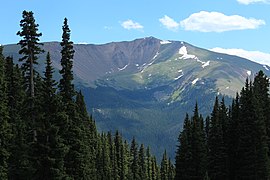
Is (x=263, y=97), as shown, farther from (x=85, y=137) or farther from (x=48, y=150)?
(x=48, y=150)

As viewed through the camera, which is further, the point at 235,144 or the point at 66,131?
the point at 235,144

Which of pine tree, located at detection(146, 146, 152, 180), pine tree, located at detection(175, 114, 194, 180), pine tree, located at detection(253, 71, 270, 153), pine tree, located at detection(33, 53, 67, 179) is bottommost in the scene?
pine tree, located at detection(146, 146, 152, 180)

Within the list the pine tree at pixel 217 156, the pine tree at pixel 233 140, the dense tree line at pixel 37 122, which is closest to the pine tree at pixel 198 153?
the pine tree at pixel 217 156

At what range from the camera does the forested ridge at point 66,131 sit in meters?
36.1

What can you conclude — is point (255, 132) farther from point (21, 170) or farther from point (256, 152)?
point (21, 170)

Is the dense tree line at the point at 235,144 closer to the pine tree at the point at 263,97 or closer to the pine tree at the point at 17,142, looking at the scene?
the pine tree at the point at 263,97

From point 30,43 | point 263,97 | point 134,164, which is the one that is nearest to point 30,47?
point 30,43

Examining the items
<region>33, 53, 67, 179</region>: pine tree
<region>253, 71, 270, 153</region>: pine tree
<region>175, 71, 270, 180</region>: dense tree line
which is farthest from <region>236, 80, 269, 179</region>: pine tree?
<region>33, 53, 67, 179</region>: pine tree

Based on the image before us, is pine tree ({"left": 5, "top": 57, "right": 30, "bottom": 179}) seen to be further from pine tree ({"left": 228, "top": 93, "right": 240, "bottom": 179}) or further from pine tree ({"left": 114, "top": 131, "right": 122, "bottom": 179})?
pine tree ({"left": 114, "top": 131, "right": 122, "bottom": 179})

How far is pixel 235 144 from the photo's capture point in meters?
64.3

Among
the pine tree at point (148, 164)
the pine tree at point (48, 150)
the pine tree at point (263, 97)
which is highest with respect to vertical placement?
the pine tree at point (263, 97)

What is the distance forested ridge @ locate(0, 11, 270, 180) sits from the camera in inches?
1421

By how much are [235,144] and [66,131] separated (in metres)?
32.1

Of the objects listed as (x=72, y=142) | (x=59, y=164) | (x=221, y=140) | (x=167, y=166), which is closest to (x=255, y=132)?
(x=221, y=140)
